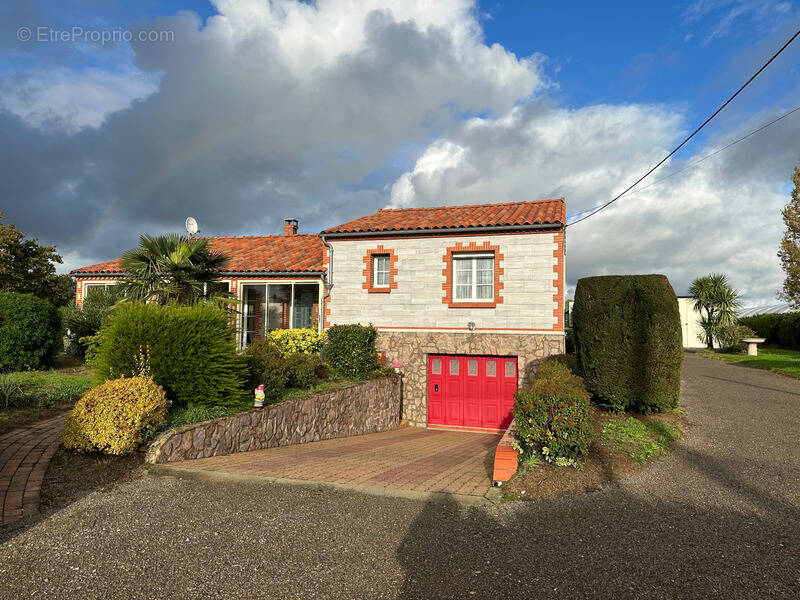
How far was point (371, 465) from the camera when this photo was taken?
782cm

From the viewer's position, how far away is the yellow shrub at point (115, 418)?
7102 mm

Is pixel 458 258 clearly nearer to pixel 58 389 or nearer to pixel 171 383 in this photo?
pixel 171 383

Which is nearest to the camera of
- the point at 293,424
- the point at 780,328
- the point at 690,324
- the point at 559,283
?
the point at 293,424

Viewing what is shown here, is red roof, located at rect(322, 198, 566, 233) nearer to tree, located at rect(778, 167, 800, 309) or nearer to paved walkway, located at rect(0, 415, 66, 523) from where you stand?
paved walkway, located at rect(0, 415, 66, 523)

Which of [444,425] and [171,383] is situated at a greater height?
[171,383]

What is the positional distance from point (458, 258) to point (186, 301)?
812cm

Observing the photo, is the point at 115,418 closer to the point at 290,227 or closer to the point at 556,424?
the point at 556,424

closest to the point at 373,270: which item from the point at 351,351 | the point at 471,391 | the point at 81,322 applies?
the point at 351,351

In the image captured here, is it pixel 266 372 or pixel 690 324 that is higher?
pixel 690 324

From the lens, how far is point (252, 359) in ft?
35.8

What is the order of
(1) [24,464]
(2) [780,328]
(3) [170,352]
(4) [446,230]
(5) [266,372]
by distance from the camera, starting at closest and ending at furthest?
1. (1) [24,464]
2. (3) [170,352]
3. (5) [266,372]
4. (4) [446,230]
5. (2) [780,328]

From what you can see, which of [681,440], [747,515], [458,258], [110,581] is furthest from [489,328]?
[110,581]

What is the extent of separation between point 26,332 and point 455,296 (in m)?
12.6

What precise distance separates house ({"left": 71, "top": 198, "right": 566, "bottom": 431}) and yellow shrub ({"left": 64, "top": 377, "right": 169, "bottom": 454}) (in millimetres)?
8184
